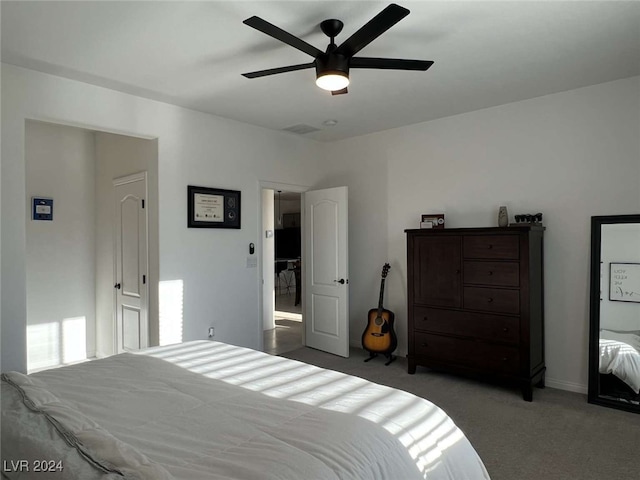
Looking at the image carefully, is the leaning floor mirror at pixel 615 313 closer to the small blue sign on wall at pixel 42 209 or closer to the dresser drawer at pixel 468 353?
the dresser drawer at pixel 468 353

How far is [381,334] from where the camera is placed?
4562 mm

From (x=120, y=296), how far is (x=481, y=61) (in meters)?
4.19

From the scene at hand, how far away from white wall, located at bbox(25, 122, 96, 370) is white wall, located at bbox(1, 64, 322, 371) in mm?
1447

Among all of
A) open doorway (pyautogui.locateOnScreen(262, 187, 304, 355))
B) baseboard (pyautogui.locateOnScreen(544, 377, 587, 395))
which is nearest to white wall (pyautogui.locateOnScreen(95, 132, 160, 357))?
open doorway (pyautogui.locateOnScreen(262, 187, 304, 355))

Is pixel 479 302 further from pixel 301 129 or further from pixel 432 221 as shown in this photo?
pixel 301 129

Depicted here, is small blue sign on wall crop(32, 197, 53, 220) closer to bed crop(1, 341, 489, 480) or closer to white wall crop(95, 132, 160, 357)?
white wall crop(95, 132, 160, 357)

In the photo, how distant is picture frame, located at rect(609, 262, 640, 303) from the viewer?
3.32 meters

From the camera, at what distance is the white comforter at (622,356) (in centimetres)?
326

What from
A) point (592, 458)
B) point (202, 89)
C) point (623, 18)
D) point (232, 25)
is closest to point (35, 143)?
point (202, 89)

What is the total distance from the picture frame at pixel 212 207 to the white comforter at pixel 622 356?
143 inches

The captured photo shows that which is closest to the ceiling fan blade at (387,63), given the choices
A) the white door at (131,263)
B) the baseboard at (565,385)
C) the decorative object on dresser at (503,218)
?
the decorative object on dresser at (503,218)

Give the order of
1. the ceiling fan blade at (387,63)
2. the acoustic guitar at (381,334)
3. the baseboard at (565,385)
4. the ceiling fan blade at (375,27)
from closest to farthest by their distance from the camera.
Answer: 1. the ceiling fan blade at (375,27)
2. the ceiling fan blade at (387,63)
3. the baseboard at (565,385)
4. the acoustic guitar at (381,334)

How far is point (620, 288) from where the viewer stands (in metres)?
3.39
